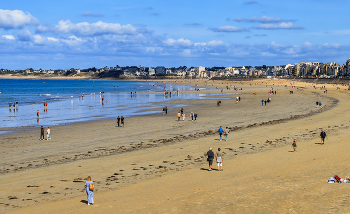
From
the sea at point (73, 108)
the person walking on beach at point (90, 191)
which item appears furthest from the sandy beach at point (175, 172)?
the sea at point (73, 108)

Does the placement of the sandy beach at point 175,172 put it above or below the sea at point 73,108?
above

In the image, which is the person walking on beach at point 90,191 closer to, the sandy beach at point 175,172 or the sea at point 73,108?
the sandy beach at point 175,172

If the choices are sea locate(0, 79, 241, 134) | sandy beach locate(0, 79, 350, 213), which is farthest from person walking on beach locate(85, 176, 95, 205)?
sea locate(0, 79, 241, 134)

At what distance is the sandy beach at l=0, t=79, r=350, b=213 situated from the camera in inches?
487

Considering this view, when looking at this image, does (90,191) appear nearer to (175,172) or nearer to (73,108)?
(175,172)

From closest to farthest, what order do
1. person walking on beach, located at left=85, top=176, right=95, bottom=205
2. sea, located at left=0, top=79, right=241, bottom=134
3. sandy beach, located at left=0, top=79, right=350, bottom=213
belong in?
person walking on beach, located at left=85, top=176, right=95, bottom=205 < sandy beach, located at left=0, top=79, right=350, bottom=213 < sea, located at left=0, top=79, right=241, bottom=134

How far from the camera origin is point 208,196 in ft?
43.4

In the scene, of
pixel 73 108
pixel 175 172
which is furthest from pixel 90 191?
pixel 73 108

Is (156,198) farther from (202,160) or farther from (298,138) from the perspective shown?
(298,138)

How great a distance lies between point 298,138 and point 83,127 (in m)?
21.4

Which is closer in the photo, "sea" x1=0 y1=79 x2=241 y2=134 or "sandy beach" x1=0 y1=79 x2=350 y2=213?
"sandy beach" x1=0 y1=79 x2=350 y2=213

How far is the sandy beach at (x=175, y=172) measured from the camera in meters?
12.4

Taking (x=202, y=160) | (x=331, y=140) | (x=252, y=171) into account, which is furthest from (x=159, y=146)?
(x=331, y=140)

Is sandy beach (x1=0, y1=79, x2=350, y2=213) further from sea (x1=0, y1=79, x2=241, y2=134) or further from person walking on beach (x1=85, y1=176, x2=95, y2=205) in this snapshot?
sea (x1=0, y1=79, x2=241, y2=134)
